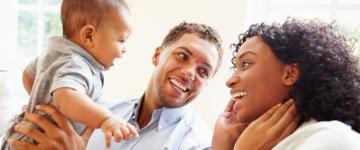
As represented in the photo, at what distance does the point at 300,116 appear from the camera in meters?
0.98

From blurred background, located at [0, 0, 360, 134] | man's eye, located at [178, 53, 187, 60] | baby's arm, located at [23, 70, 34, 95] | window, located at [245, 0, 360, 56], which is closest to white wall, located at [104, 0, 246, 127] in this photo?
blurred background, located at [0, 0, 360, 134]

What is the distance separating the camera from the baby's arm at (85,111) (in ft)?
3.54

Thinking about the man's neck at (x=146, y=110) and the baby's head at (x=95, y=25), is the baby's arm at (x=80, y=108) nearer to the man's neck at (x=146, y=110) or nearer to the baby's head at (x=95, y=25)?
the baby's head at (x=95, y=25)

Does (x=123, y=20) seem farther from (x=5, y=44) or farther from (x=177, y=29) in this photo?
(x=5, y=44)

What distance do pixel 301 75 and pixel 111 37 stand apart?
708mm

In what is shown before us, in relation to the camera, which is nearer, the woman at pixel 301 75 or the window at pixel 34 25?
the woman at pixel 301 75

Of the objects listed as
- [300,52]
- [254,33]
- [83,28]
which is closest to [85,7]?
[83,28]

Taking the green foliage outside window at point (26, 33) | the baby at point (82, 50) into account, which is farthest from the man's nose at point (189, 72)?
the green foliage outside window at point (26, 33)

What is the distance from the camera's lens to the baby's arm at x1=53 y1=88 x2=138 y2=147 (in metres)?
1.08

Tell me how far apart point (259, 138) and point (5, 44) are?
118 inches

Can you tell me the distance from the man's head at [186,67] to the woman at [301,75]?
0.47 metres

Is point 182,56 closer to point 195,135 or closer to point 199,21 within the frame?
point 195,135

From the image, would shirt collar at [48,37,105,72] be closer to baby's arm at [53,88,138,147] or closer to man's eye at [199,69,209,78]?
baby's arm at [53,88,138,147]

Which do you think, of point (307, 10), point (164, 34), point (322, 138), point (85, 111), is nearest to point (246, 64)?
point (322, 138)
